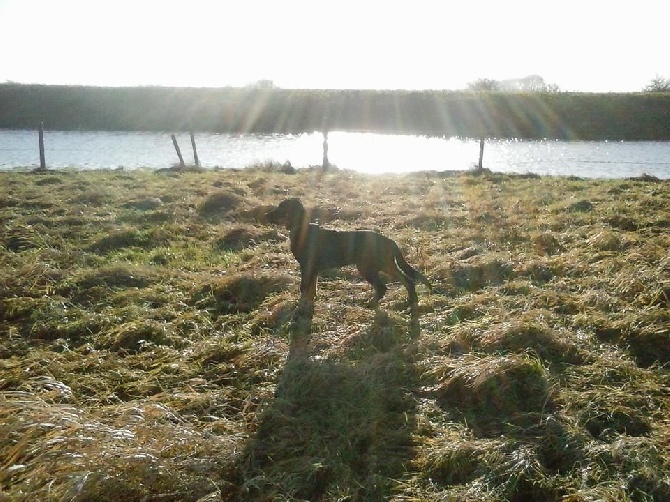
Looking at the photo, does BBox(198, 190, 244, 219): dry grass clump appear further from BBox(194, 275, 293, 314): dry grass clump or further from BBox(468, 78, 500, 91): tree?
BBox(468, 78, 500, 91): tree

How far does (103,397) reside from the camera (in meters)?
4.58

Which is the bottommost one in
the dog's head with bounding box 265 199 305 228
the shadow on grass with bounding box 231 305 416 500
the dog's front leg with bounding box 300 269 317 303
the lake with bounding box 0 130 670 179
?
the shadow on grass with bounding box 231 305 416 500

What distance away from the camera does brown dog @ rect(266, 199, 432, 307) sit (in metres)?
6.33

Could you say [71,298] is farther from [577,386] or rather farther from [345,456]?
[577,386]

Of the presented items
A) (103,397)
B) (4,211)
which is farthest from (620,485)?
(4,211)

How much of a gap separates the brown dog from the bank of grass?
0.37 m

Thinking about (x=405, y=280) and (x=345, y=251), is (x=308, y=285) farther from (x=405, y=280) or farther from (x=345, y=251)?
(x=405, y=280)

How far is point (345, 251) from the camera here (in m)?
6.39

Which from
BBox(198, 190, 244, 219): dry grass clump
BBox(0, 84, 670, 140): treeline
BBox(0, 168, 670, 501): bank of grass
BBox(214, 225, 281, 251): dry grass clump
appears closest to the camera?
BBox(0, 168, 670, 501): bank of grass

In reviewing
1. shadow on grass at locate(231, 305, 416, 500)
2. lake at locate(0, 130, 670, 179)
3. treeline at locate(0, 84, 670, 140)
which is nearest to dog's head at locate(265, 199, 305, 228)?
shadow on grass at locate(231, 305, 416, 500)

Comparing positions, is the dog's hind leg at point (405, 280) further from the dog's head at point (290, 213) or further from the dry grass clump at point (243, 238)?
the dry grass clump at point (243, 238)

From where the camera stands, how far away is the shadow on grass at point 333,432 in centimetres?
350

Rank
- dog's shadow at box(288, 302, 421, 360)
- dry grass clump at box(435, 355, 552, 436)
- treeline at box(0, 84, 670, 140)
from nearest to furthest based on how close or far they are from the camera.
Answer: dry grass clump at box(435, 355, 552, 436) < dog's shadow at box(288, 302, 421, 360) < treeline at box(0, 84, 670, 140)

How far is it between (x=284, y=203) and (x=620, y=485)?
432 centimetres
